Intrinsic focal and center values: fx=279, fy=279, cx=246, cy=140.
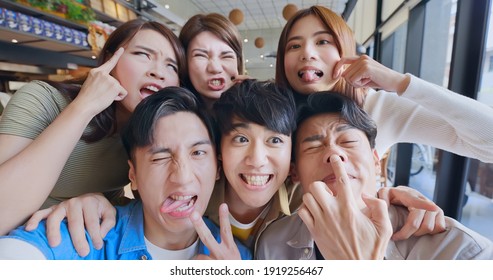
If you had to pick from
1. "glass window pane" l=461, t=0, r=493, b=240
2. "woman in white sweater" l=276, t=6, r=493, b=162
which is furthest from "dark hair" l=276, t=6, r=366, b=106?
"glass window pane" l=461, t=0, r=493, b=240

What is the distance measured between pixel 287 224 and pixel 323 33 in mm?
517

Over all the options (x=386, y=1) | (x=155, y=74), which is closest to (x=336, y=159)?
(x=155, y=74)

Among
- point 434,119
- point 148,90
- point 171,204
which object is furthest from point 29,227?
point 434,119

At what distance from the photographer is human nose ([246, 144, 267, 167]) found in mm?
599

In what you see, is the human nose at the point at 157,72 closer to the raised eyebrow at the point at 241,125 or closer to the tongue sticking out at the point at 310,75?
the raised eyebrow at the point at 241,125

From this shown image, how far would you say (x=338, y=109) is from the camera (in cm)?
68

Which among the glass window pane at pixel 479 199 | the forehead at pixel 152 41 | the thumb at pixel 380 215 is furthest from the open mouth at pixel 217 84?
the glass window pane at pixel 479 199

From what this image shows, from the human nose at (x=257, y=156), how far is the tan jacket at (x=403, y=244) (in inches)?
7.5

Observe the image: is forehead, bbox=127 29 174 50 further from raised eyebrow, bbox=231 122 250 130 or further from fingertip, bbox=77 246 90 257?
fingertip, bbox=77 246 90 257

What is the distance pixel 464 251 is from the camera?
1.93 feet

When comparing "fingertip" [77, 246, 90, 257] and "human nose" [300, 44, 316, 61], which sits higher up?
"human nose" [300, 44, 316, 61]

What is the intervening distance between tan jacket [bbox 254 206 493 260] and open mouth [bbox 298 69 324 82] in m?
0.35

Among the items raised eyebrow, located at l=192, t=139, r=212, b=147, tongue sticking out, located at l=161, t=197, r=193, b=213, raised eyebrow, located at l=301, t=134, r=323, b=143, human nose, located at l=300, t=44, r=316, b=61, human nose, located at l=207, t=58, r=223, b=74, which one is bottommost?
tongue sticking out, located at l=161, t=197, r=193, b=213

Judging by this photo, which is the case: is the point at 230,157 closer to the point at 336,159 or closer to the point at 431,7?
the point at 336,159
